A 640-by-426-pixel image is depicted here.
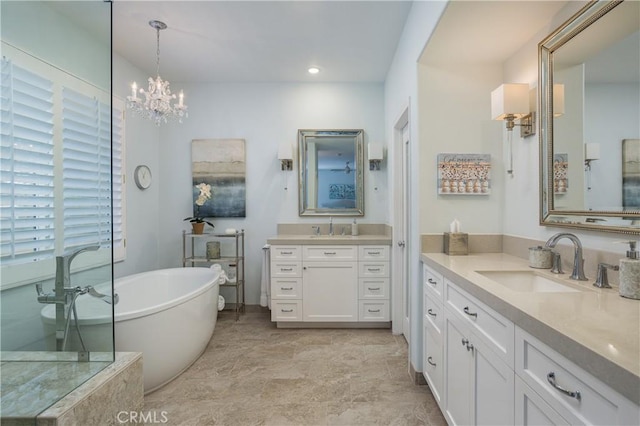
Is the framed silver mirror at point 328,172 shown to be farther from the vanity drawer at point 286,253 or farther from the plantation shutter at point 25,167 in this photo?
the plantation shutter at point 25,167

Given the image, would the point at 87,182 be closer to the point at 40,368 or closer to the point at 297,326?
the point at 40,368

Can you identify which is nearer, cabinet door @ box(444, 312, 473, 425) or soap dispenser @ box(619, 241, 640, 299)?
soap dispenser @ box(619, 241, 640, 299)

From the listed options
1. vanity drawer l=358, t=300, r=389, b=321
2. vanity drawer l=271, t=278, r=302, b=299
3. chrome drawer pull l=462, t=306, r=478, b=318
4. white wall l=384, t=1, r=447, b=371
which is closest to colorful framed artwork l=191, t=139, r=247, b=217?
vanity drawer l=271, t=278, r=302, b=299

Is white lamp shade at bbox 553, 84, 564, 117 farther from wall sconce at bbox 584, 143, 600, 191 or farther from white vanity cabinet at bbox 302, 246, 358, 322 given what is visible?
white vanity cabinet at bbox 302, 246, 358, 322

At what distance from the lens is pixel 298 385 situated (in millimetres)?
2295

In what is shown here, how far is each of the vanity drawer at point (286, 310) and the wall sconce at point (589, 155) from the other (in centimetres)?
261

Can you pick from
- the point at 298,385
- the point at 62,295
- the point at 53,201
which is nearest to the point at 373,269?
the point at 298,385

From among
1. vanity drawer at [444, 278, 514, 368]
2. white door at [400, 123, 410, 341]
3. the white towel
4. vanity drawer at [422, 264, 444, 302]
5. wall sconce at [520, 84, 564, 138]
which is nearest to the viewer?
vanity drawer at [444, 278, 514, 368]

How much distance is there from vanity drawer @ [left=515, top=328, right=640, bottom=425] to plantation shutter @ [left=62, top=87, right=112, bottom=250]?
1.86 metres

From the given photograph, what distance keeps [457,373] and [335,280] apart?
1.85 meters

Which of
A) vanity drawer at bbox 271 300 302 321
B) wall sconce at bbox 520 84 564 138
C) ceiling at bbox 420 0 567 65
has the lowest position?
vanity drawer at bbox 271 300 302 321

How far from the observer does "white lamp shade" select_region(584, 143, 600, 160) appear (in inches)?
57.7

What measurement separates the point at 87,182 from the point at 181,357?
146 cm

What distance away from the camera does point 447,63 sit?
7.18ft
